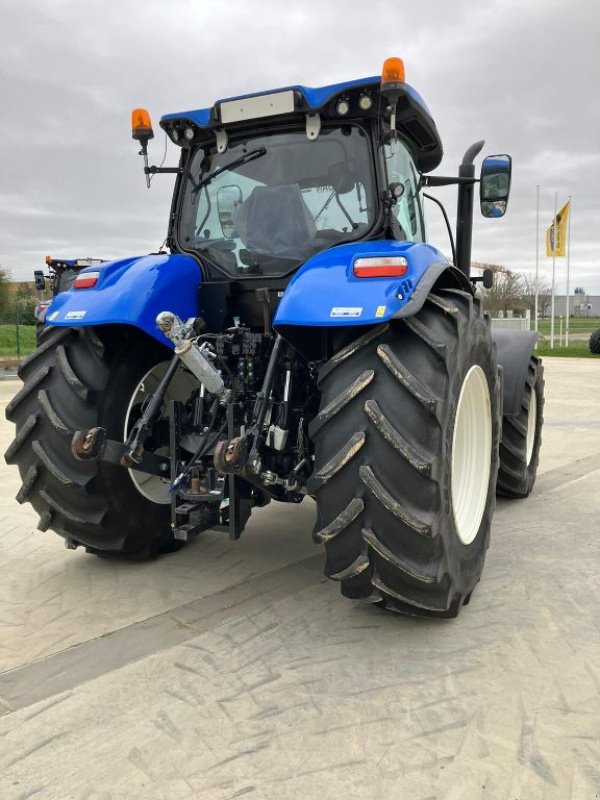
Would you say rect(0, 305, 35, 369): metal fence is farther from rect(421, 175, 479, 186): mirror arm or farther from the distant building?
the distant building

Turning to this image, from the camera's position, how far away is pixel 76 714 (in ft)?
7.06

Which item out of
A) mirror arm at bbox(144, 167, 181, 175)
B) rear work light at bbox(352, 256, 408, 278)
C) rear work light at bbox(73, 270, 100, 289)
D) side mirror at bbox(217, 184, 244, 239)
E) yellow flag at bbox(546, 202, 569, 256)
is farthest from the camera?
yellow flag at bbox(546, 202, 569, 256)

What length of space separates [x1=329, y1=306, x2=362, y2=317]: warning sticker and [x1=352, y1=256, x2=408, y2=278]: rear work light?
7.1 inches

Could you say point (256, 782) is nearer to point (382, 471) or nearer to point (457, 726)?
point (457, 726)

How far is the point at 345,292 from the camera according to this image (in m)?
2.39

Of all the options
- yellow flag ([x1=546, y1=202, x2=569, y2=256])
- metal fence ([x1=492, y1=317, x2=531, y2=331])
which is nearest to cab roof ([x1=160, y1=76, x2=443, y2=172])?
metal fence ([x1=492, y1=317, x2=531, y2=331])

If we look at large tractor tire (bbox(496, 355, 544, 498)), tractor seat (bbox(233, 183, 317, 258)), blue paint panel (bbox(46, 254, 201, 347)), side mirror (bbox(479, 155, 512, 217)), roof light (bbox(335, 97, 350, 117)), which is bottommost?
large tractor tire (bbox(496, 355, 544, 498))

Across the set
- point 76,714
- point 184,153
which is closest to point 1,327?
point 184,153

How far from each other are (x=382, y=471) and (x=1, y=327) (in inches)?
705

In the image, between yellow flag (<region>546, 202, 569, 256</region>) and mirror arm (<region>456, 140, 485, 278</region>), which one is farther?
yellow flag (<region>546, 202, 569, 256</region>)

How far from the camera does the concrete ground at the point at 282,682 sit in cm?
186

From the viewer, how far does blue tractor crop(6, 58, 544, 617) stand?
2361 mm

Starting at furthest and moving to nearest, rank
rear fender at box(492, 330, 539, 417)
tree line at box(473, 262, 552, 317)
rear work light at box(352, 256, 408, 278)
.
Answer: tree line at box(473, 262, 552, 317) → rear fender at box(492, 330, 539, 417) → rear work light at box(352, 256, 408, 278)

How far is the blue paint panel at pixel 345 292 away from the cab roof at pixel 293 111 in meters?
0.79
